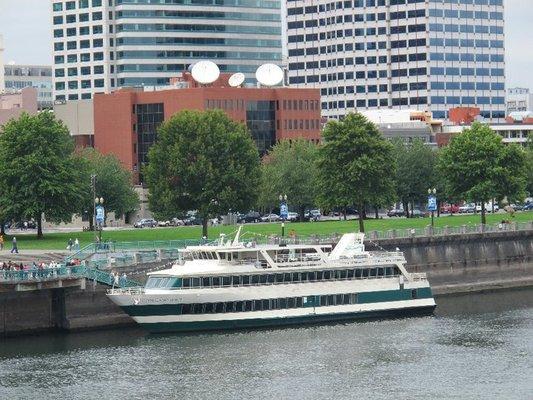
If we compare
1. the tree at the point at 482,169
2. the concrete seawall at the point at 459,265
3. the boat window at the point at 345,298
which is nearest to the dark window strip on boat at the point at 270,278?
the boat window at the point at 345,298

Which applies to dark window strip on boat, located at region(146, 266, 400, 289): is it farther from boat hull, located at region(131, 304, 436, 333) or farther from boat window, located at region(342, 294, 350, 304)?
boat hull, located at region(131, 304, 436, 333)

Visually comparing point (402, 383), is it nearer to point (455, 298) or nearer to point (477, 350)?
point (477, 350)

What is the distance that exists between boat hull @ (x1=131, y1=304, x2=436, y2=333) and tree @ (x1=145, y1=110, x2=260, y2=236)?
4133 centimetres

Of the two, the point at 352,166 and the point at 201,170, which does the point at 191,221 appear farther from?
the point at 352,166

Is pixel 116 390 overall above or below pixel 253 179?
below

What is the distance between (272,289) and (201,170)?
45.9 m

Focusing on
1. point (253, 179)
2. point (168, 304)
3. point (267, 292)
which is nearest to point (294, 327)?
point (267, 292)

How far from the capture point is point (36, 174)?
146 m

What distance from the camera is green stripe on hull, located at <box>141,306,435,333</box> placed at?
103375 mm

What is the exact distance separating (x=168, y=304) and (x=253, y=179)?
53.0 m

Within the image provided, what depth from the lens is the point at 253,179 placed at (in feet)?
508

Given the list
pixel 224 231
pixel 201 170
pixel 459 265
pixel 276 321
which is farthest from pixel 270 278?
pixel 224 231

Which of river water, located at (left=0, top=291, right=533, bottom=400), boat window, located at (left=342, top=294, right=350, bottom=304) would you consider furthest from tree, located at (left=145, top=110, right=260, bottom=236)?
river water, located at (left=0, top=291, right=533, bottom=400)

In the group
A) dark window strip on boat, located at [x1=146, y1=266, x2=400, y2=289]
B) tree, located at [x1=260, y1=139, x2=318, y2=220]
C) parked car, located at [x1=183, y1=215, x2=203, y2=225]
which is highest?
tree, located at [x1=260, y1=139, x2=318, y2=220]
